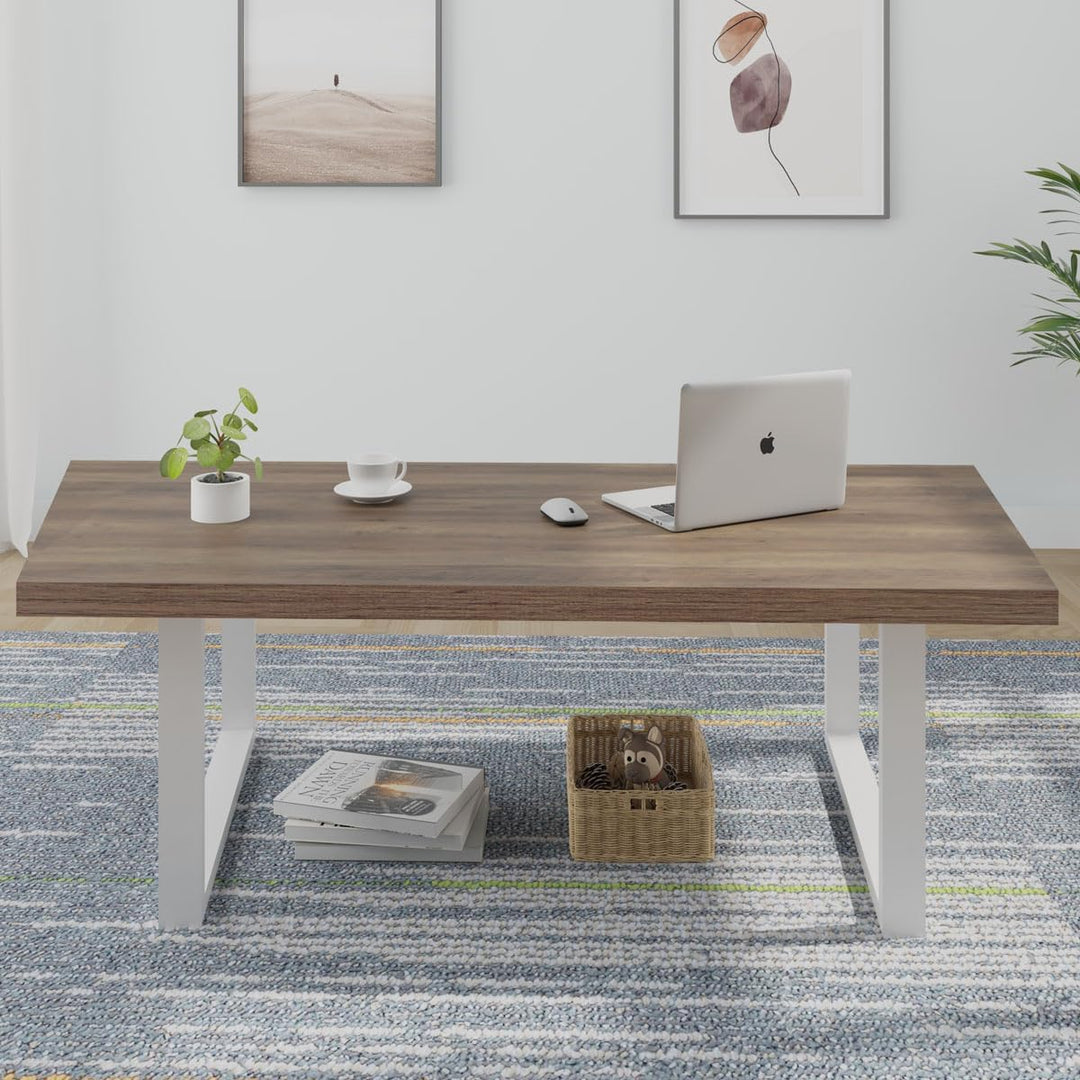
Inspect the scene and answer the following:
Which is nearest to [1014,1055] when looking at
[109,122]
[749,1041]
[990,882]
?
[749,1041]

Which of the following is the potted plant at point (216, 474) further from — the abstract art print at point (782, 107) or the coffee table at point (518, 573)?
the abstract art print at point (782, 107)

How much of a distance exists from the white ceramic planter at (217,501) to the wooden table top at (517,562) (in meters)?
0.02

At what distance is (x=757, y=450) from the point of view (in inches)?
79.4

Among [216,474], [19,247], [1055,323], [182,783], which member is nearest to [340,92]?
[19,247]

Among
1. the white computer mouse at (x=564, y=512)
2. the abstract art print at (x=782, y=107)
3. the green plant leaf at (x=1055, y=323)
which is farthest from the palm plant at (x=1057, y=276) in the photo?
the white computer mouse at (x=564, y=512)

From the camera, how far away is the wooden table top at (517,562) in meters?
1.75

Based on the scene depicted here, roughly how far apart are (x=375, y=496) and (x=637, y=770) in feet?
2.12

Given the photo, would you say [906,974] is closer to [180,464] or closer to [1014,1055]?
[1014,1055]

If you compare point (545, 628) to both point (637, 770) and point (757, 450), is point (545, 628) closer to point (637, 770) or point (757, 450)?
point (637, 770)

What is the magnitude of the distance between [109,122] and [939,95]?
2.54 meters

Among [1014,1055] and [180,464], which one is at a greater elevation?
[180,464]

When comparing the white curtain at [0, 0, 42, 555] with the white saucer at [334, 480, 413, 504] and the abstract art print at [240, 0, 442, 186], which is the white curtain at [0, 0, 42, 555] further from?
the white saucer at [334, 480, 413, 504]

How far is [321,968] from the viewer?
1930mm

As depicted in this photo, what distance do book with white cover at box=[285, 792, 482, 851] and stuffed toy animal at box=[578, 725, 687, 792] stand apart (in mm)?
239
